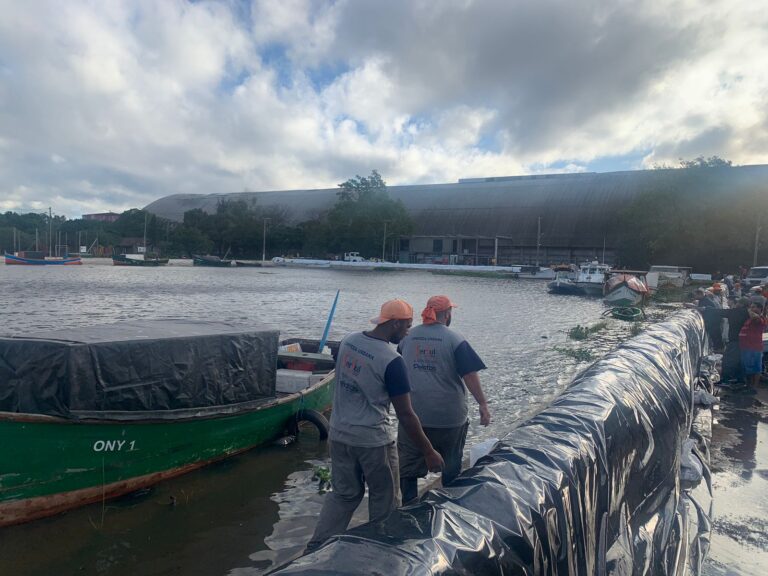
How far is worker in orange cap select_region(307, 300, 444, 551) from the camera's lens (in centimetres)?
413

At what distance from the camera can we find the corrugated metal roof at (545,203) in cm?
7927


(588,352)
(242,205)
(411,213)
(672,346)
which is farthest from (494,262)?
(672,346)

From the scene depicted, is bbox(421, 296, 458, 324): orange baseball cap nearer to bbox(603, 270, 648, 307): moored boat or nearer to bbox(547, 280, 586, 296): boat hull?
bbox(603, 270, 648, 307): moored boat

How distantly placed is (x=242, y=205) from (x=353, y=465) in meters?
119

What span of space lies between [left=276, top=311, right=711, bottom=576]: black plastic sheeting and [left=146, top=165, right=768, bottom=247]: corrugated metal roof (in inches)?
2689

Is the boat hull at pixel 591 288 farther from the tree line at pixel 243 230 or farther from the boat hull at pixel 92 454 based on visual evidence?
the tree line at pixel 243 230

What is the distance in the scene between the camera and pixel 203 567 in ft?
18.5

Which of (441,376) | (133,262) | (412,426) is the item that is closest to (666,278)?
(441,376)

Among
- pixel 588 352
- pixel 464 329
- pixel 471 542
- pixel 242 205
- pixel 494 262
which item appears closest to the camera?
pixel 471 542

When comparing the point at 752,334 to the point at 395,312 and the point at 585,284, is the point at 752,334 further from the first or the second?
the point at 585,284

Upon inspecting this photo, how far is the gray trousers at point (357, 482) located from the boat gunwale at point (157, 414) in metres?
2.36

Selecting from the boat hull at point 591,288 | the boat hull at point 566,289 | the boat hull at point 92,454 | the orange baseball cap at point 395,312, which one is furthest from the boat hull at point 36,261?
the orange baseball cap at point 395,312

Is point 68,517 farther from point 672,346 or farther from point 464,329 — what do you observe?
point 464,329

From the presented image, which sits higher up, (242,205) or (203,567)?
(242,205)
